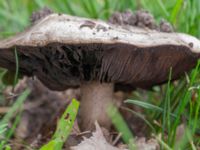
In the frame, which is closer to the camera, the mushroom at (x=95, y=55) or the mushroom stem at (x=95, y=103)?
the mushroom at (x=95, y=55)

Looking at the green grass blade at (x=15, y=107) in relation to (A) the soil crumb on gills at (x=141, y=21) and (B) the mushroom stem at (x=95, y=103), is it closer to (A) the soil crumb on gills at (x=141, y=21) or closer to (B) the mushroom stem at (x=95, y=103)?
(B) the mushroom stem at (x=95, y=103)

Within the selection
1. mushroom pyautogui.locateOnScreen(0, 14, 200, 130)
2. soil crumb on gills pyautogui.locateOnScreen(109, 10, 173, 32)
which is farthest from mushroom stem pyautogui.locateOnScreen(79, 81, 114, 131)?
soil crumb on gills pyautogui.locateOnScreen(109, 10, 173, 32)

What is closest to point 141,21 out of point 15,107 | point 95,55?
point 95,55

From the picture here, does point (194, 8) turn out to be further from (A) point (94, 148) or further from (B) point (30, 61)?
(A) point (94, 148)

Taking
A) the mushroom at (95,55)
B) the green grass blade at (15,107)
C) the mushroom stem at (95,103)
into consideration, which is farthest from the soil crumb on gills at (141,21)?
the green grass blade at (15,107)

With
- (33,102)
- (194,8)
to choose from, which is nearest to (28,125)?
(33,102)

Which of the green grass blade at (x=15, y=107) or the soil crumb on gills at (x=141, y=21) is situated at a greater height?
the soil crumb on gills at (x=141, y=21)

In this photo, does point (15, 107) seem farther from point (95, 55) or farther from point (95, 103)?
point (95, 103)

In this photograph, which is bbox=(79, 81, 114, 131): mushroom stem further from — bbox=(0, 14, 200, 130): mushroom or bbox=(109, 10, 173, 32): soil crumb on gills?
bbox=(109, 10, 173, 32): soil crumb on gills
